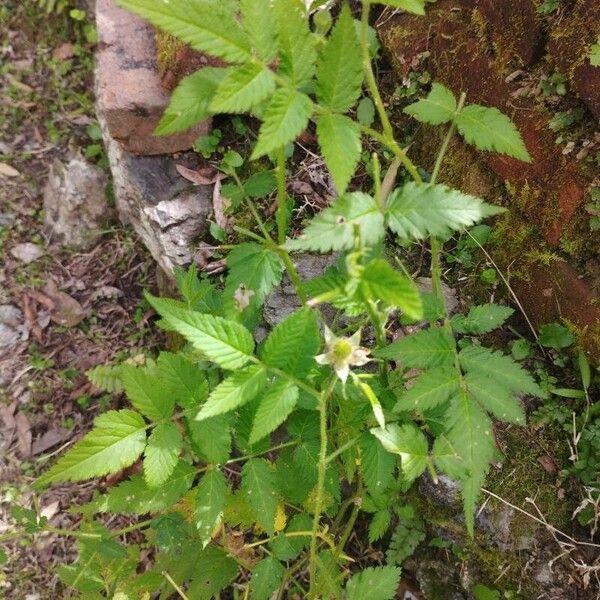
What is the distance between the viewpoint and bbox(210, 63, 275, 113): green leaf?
132cm

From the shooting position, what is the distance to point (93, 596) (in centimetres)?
198

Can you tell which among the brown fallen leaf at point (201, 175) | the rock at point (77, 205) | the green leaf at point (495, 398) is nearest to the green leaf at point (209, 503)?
the green leaf at point (495, 398)

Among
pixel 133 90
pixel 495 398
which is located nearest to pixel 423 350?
pixel 495 398

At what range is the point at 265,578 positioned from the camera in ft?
6.41

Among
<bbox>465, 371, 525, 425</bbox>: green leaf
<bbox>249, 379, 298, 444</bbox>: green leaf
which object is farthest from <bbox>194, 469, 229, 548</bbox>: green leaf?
<bbox>465, 371, 525, 425</bbox>: green leaf

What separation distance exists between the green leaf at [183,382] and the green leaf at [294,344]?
0.30 metres

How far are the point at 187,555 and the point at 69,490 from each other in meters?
1.46

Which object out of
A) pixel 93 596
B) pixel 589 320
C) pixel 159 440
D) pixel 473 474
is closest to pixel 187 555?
pixel 93 596

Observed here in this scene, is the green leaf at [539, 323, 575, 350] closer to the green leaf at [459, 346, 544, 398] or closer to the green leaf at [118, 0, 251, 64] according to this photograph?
the green leaf at [459, 346, 544, 398]

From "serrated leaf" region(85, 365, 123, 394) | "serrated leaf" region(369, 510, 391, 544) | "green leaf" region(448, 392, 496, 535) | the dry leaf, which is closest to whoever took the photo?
"green leaf" region(448, 392, 496, 535)

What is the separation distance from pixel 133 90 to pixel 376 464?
2.30m

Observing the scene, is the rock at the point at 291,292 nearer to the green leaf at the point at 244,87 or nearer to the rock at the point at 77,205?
the green leaf at the point at 244,87

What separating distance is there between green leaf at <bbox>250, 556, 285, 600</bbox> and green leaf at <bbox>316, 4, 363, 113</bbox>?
1.50 metres

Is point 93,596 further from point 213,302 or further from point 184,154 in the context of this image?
point 184,154
